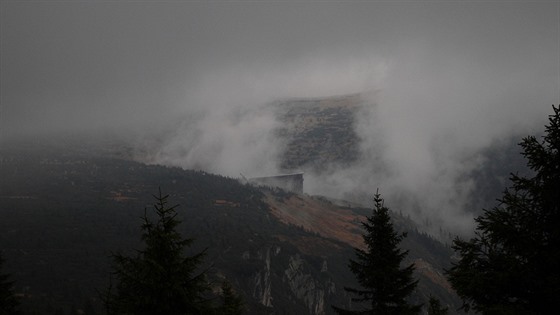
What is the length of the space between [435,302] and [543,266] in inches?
1559

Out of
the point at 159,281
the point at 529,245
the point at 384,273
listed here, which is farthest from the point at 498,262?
the point at 159,281

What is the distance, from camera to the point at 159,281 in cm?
1878

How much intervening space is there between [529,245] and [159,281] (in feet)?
47.6

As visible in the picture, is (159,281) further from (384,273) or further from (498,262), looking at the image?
(498,262)

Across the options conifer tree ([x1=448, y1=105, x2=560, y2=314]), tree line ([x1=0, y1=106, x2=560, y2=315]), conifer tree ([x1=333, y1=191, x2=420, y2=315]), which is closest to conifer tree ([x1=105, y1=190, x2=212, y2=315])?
tree line ([x1=0, y1=106, x2=560, y2=315])

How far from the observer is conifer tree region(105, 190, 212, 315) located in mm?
18656

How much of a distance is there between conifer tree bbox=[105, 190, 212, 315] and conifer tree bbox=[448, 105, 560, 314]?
37.3ft

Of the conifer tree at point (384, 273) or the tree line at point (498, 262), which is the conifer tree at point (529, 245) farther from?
the conifer tree at point (384, 273)

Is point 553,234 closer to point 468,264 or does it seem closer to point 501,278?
point 501,278

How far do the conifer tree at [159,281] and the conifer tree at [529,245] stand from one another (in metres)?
11.4

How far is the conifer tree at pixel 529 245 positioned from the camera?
47.9 ft

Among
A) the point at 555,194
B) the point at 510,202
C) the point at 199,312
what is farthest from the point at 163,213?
the point at 555,194

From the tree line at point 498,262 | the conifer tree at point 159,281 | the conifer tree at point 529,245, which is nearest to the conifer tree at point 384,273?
the tree line at point 498,262

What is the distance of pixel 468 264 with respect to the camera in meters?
16.9
